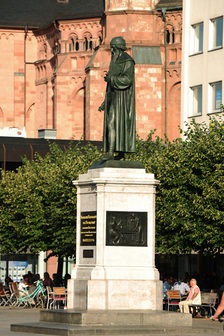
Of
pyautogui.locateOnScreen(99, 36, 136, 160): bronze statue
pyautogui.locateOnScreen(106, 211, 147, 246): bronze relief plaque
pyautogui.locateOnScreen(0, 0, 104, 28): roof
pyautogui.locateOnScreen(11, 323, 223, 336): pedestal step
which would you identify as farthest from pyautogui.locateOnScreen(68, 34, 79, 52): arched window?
pyautogui.locateOnScreen(11, 323, 223, 336): pedestal step

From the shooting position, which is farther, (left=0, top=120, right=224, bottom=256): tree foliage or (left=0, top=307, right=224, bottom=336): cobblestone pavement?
(left=0, top=120, right=224, bottom=256): tree foliage

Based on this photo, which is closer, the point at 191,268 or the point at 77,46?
the point at 191,268

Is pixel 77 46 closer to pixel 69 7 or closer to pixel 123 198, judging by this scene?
pixel 69 7

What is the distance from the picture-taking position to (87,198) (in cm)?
2683

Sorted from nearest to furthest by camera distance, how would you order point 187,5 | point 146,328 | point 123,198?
1. point 146,328
2. point 123,198
3. point 187,5

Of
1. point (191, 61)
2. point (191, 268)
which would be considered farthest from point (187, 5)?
point (191, 268)

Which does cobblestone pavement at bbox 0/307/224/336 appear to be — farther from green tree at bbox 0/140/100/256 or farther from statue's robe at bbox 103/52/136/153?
green tree at bbox 0/140/100/256

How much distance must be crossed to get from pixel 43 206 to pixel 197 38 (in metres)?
16.0

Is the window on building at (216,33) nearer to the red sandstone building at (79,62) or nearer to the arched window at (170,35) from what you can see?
the red sandstone building at (79,62)

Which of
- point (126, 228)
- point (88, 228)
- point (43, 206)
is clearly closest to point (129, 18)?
point (43, 206)

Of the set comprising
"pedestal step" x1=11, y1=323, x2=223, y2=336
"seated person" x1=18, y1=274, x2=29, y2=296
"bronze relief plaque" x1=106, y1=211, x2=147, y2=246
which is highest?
"bronze relief plaque" x1=106, y1=211, x2=147, y2=246

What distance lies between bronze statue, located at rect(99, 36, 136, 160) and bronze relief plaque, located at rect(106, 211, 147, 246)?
5.83 feet

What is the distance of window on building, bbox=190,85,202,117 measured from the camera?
61.9m

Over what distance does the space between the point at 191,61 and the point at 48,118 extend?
177 ft
